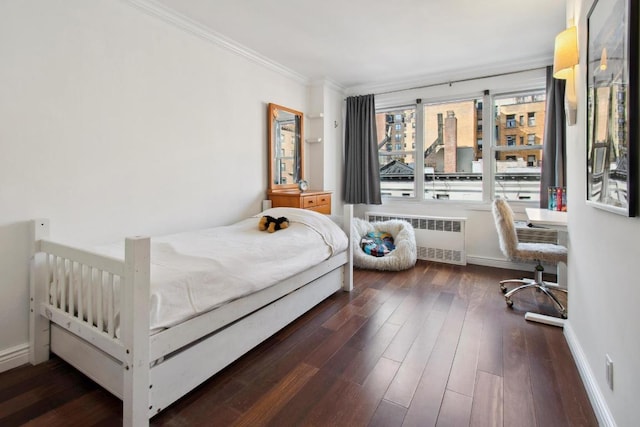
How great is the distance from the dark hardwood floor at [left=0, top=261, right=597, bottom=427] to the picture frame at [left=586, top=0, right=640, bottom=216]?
973 millimetres

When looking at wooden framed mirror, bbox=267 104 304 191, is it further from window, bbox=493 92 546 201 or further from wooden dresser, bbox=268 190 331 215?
window, bbox=493 92 546 201

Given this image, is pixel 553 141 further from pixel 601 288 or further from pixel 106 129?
pixel 106 129

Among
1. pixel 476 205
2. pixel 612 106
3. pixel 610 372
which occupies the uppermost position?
pixel 612 106

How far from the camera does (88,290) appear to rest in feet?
4.97

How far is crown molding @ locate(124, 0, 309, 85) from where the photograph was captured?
7.94ft

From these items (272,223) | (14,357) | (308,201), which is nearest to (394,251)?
(308,201)

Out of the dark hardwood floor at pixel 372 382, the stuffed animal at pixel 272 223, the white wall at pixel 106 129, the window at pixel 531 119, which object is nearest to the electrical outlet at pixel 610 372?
the dark hardwood floor at pixel 372 382

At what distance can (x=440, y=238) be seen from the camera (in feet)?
13.5

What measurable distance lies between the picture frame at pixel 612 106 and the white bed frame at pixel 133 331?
1.76 metres

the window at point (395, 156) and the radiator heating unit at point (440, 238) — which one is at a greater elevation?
the window at point (395, 156)

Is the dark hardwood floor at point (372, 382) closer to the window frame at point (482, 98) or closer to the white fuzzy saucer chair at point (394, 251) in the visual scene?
the white fuzzy saucer chair at point (394, 251)

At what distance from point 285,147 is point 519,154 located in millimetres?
2849

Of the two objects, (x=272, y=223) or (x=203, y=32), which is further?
(x=203, y=32)

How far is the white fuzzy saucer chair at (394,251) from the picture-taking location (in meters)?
3.73
